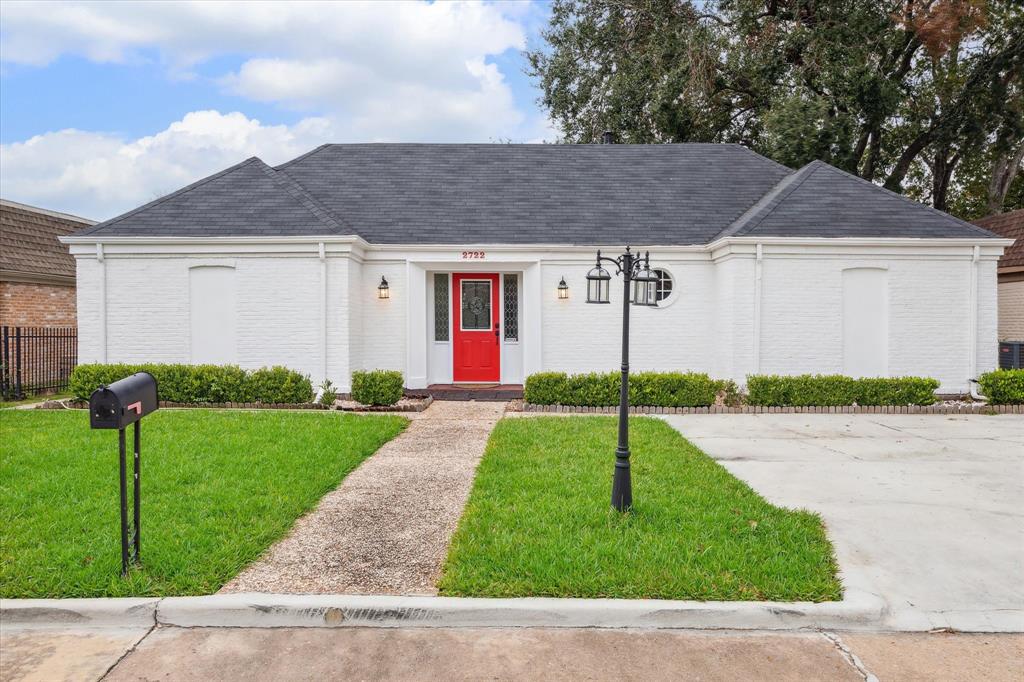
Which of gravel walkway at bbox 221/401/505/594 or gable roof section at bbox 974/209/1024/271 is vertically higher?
gable roof section at bbox 974/209/1024/271

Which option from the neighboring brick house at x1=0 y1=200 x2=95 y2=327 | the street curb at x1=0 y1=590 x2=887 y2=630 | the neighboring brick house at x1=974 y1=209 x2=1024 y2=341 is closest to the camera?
the street curb at x1=0 y1=590 x2=887 y2=630

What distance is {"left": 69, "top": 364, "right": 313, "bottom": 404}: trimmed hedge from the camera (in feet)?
35.6

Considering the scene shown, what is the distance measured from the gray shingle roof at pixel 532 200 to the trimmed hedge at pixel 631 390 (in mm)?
3560

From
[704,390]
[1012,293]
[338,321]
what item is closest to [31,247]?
[338,321]

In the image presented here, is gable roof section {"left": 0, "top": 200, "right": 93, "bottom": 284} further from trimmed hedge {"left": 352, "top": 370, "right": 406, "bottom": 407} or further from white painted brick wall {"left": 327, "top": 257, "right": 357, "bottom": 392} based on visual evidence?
trimmed hedge {"left": 352, "top": 370, "right": 406, "bottom": 407}

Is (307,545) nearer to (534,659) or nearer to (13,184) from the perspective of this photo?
(534,659)

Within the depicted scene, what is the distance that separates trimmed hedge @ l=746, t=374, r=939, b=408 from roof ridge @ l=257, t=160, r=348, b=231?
8.89 meters

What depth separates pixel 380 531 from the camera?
482cm

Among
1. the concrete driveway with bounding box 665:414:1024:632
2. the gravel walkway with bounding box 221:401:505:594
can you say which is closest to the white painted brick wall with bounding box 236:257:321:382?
the gravel walkway with bounding box 221:401:505:594

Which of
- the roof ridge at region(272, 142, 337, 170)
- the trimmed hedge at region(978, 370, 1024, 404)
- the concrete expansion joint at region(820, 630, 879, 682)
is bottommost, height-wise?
the concrete expansion joint at region(820, 630, 879, 682)

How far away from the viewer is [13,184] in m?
33.3

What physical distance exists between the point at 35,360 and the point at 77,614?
14.3 m

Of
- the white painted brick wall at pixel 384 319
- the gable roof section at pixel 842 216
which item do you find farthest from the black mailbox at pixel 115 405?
the gable roof section at pixel 842 216

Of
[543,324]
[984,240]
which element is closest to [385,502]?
[543,324]
